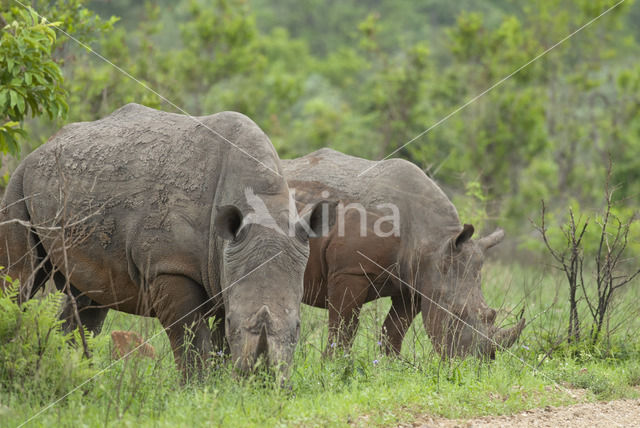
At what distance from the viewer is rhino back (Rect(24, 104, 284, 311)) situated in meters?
6.45

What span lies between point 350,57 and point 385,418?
37.9 m

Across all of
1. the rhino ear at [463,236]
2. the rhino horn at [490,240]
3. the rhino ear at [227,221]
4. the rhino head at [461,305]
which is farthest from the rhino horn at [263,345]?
the rhino horn at [490,240]

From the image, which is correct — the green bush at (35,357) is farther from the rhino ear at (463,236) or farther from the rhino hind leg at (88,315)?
the rhino ear at (463,236)

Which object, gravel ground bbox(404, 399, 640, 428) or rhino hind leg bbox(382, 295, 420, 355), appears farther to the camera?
rhino hind leg bbox(382, 295, 420, 355)

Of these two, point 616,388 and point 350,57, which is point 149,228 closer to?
point 616,388

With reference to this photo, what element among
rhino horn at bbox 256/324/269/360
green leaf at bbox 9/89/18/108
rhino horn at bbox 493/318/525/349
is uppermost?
green leaf at bbox 9/89/18/108

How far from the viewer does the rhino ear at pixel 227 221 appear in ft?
19.3

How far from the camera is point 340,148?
965 inches

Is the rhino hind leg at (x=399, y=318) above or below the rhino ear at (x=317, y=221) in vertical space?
below

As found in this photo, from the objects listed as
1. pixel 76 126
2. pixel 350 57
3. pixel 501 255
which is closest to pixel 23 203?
pixel 76 126

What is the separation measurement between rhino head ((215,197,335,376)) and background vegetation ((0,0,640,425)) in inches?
11.0

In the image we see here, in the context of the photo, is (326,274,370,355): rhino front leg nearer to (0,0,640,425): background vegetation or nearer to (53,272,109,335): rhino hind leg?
(0,0,640,425): background vegetation

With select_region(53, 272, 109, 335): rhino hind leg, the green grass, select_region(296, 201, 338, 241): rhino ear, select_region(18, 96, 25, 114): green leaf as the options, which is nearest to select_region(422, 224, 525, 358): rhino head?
the green grass

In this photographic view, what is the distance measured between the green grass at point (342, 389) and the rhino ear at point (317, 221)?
113cm
